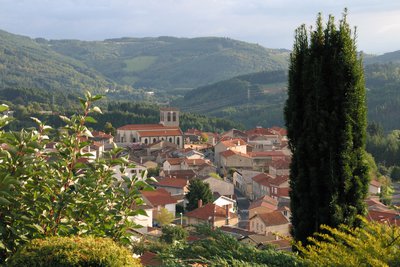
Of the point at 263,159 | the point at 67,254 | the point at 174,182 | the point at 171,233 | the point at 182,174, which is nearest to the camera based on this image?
the point at 67,254

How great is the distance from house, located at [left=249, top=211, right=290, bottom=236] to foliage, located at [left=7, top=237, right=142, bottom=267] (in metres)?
29.5

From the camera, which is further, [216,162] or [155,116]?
[155,116]

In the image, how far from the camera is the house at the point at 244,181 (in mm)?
54219

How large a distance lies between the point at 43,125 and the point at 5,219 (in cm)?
97

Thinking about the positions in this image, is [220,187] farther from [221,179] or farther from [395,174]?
[395,174]

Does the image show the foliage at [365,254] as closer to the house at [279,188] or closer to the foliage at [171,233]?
the foliage at [171,233]

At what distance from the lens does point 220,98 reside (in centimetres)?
19000

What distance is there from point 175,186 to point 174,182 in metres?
0.98

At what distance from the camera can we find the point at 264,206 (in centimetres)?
4059

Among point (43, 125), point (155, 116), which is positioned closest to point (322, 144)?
point (43, 125)

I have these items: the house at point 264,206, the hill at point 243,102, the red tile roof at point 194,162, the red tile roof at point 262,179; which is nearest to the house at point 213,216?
the house at point 264,206

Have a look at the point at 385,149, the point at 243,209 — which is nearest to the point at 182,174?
the point at 243,209

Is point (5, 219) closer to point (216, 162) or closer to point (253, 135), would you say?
point (216, 162)

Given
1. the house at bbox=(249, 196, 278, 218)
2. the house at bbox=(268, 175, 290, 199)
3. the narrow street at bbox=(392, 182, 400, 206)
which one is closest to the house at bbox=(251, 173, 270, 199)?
the house at bbox=(268, 175, 290, 199)
